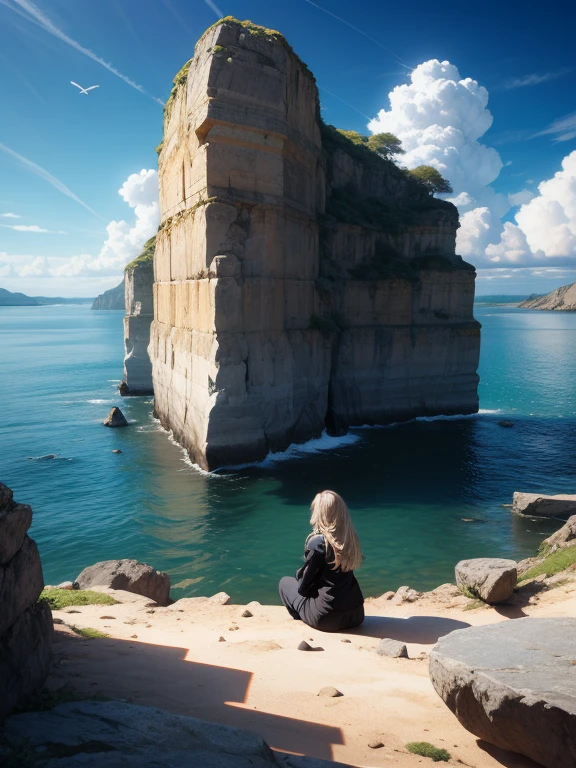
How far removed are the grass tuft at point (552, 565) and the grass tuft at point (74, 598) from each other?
764 cm

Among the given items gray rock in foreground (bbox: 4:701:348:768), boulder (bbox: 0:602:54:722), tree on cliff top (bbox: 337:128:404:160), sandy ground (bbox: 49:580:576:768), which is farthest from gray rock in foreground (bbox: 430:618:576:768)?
tree on cliff top (bbox: 337:128:404:160)

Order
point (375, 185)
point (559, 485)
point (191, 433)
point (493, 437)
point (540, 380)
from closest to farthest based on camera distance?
point (559, 485)
point (191, 433)
point (493, 437)
point (375, 185)
point (540, 380)

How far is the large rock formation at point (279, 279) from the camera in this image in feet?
84.1

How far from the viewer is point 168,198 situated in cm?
3453

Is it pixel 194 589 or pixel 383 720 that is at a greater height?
pixel 383 720

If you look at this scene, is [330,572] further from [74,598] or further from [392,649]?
[74,598]

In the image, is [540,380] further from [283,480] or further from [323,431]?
[283,480]

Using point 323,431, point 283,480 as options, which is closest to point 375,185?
point 323,431

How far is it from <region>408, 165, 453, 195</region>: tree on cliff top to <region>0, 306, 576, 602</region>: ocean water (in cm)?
2033

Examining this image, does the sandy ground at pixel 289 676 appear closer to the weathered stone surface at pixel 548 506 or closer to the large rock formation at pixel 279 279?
the weathered stone surface at pixel 548 506

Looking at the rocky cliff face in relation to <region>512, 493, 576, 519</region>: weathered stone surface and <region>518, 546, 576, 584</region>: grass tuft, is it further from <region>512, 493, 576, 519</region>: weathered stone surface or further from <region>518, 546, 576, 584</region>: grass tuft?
<region>518, 546, 576, 584</region>: grass tuft

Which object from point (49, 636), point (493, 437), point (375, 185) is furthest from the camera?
point (375, 185)

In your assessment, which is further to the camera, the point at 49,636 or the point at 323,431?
the point at 323,431

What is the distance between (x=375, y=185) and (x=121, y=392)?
2542 centimetres
